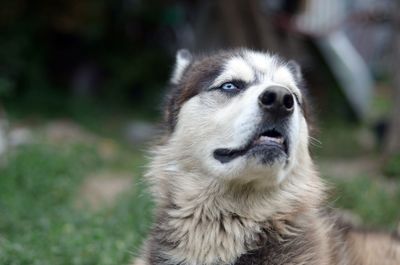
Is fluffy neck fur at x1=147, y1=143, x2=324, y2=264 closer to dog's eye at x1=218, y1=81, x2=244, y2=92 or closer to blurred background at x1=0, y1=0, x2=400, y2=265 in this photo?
dog's eye at x1=218, y1=81, x2=244, y2=92

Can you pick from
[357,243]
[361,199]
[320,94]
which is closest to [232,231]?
[357,243]

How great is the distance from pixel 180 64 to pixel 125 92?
852 centimetres

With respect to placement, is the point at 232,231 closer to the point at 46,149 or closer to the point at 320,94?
the point at 46,149

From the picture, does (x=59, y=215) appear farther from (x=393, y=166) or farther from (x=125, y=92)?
(x=125, y=92)

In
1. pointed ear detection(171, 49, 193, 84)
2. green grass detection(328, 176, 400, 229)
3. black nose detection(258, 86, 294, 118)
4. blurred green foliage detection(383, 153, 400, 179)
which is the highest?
blurred green foliage detection(383, 153, 400, 179)

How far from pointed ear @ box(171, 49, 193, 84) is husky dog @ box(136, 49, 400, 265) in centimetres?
33

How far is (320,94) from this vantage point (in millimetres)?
12867

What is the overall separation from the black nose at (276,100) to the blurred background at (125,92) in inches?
116

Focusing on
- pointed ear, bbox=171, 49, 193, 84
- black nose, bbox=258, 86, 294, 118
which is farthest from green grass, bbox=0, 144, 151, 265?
black nose, bbox=258, 86, 294, 118

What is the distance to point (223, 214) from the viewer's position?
148 inches

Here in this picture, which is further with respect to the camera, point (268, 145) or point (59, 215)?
point (59, 215)

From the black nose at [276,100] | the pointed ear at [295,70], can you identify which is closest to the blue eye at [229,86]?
the black nose at [276,100]

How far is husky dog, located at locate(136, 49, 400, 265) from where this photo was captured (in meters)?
3.59

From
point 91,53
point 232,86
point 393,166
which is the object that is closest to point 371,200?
point 393,166
